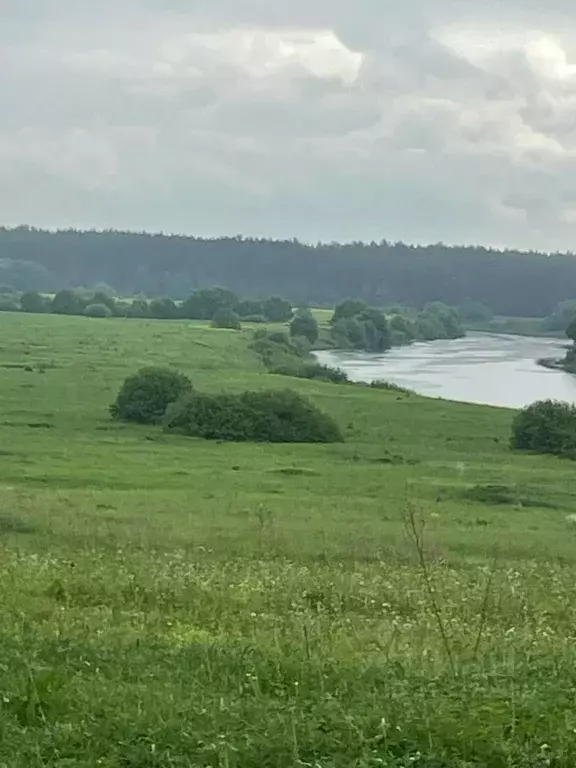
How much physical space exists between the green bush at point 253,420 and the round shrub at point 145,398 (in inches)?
101

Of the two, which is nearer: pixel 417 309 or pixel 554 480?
pixel 554 480

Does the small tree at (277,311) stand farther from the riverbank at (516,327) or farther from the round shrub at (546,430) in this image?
the round shrub at (546,430)

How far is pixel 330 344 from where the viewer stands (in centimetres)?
12875

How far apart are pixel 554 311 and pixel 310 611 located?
593ft

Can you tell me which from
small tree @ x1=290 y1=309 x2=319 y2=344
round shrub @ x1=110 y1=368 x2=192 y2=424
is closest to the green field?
round shrub @ x1=110 y1=368 x2=192 y2=424

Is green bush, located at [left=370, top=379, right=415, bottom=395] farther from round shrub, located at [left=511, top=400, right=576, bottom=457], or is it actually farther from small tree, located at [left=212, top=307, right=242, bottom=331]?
small tree, located at [left=212, top=307, right=242, bottom=331]

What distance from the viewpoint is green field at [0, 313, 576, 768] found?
21.6 ft

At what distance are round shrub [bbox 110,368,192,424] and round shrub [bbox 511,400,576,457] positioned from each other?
15663 mm

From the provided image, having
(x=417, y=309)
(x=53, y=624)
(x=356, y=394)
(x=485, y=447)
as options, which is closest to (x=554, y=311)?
(x=417, y=309)

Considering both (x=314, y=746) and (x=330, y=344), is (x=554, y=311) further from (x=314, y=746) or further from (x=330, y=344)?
(x=314, y=746)

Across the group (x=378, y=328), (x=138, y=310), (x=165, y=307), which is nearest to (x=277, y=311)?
(x=165, y=307)

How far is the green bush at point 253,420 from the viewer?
2044 inches

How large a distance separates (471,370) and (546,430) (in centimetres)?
5243

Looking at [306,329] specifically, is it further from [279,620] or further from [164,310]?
[279,620]
